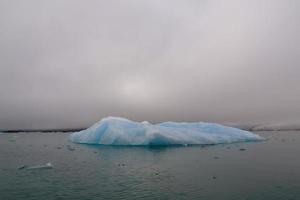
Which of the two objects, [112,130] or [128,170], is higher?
[112,130]

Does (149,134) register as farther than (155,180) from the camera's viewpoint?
Yes

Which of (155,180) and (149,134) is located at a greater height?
(149,134)

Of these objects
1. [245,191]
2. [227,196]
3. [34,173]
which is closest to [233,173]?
[245,191]

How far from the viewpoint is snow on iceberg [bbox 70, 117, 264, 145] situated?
96.8 ft

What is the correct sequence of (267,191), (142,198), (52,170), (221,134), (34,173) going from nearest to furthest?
(142,198) → (267,191) → (34,173) → (52,170) → (221,134)

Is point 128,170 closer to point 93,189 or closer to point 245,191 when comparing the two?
point 93,189

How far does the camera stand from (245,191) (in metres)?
11.5

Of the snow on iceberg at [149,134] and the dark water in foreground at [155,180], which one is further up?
the snow on iceberg at [149,134]

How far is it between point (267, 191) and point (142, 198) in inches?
179

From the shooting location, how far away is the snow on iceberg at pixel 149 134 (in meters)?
29.5

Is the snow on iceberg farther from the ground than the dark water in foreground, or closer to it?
farther from the ground

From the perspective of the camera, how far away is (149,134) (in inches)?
1137

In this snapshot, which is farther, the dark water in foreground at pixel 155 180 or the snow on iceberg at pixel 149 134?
the snow on iceberg at pixel 149 134

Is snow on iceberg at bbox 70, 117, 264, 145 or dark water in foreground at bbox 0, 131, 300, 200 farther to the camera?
snow on iceberg at bbox 70, 117, 264, 145
